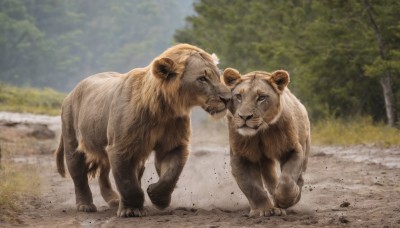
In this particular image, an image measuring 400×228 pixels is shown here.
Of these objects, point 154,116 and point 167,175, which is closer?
point 154,116

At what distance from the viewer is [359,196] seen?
24.9 ft

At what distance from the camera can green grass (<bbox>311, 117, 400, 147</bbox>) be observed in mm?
13047

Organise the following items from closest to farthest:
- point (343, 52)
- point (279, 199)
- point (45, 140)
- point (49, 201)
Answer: point (279, 199) → point (49, 201) → point (343, 52) → point (45, 140)

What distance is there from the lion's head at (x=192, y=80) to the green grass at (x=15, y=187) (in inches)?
77.4

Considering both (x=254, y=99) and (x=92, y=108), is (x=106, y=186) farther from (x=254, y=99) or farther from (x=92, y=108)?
(x=254, y=99)

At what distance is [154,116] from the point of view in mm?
6375

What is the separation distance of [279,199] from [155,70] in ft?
4.96

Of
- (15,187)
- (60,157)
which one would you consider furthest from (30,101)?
(60,157)

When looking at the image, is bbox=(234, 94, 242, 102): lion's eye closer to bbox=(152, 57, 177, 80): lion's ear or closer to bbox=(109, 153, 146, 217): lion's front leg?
bbox=(152, 57, 177, 80): lion's ear

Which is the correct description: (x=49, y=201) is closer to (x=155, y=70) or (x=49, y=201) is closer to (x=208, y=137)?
(x=155, y=70)

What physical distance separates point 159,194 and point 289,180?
4.07 feet

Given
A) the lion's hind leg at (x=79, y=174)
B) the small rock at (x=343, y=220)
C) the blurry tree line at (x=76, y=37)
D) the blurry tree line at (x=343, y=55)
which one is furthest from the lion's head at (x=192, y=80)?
the blurry tree line at (x=76, y=37)

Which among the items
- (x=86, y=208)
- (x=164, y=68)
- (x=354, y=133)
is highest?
(x=164, y=68)

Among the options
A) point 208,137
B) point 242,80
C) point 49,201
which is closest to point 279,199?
point 242,80
